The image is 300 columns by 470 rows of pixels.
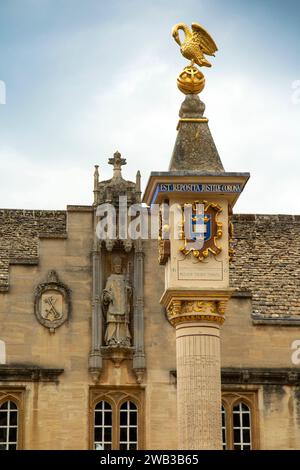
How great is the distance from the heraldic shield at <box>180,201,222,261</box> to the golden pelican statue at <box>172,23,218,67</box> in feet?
10.8

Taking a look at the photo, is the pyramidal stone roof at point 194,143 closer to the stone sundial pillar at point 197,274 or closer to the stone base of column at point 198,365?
the stone sundial pillar at point 197,274

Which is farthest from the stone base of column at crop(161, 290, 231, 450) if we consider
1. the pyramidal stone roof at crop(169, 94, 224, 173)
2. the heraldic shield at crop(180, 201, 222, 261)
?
the pyramidal stone roof at crop(169, 94, 224, 173)

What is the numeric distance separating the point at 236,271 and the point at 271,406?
4699mm

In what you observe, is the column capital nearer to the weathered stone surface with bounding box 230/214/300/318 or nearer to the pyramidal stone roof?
the pyramidal stone roof

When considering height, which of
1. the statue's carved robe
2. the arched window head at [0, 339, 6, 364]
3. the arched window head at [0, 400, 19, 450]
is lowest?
the arched window head at [0, 400, 19, 450]

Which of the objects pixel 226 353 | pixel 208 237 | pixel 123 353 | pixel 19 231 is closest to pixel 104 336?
pixel 123 353

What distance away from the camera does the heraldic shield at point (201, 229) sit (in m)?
25.7

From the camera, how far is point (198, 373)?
2517cm

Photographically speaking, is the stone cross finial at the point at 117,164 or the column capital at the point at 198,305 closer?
the column capital at the point at 198,305

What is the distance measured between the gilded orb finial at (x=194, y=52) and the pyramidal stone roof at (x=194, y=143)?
231 millimetres

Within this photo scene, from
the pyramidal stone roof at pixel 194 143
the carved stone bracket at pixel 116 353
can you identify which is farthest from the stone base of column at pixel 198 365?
the carved stone bracket at pixel 116 353

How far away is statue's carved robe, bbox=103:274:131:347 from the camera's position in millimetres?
34875

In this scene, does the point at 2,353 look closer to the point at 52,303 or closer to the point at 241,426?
the point at 52,303

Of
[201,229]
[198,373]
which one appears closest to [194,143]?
[201,229]
